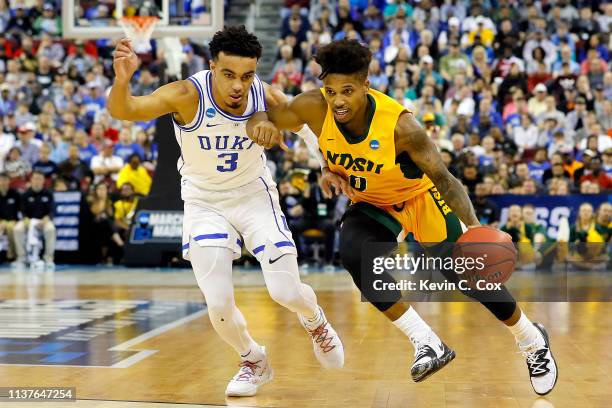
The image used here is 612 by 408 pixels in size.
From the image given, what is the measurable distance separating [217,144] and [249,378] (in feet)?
4.50

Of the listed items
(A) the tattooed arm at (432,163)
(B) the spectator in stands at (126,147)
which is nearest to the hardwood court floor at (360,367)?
(A) the tattooed arm at (432,163)

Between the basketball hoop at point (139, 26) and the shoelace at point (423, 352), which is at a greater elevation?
the basketball hoop at point (139, 26)

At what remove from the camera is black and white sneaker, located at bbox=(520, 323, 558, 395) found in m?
5.52

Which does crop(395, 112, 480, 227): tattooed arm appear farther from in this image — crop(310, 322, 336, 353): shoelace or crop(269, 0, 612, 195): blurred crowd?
crop(269, 0, 612, 195): blurred crowd

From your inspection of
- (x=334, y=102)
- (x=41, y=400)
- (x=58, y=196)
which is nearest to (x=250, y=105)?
(x=334, y=102)

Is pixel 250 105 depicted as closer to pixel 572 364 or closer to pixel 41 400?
pixel 41 400

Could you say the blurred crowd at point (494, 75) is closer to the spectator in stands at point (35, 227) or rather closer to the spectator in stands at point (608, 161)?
the spectator in stands at point (608, 161)

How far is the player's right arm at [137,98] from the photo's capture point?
5230mm

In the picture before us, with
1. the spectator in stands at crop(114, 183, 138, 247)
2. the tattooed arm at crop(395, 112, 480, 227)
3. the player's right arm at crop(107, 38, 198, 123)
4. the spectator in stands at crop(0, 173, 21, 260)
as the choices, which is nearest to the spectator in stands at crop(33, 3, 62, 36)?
the spectator in stands at crop(0, 173, 21, 260)

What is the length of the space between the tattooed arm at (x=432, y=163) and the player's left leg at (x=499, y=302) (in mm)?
490

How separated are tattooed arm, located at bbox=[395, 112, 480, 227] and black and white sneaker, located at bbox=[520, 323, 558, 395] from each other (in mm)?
994

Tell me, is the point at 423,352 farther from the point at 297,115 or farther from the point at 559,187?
the point at 559,187

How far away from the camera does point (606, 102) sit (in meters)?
15.3

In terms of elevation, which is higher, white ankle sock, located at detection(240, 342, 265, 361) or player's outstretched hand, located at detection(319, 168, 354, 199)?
player's outstretched hand, located at detection(319, 168, 354, 199)
